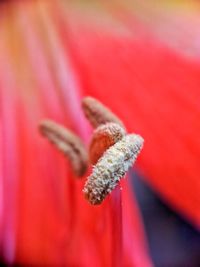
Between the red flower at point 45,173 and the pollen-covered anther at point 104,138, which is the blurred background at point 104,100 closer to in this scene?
the red flower at point 45,173

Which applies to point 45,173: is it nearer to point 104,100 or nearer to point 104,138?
point 104,100

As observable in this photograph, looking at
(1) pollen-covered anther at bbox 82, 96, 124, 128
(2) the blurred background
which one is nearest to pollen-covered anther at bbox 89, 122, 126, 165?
(1) pollen-covered anther at bbox 82, 96, 124, 128

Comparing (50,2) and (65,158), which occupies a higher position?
(50,2)

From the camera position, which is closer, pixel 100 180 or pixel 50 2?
pixel 100 180

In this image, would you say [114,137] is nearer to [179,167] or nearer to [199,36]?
[179,167]

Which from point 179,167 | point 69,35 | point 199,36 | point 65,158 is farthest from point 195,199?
point 69,35

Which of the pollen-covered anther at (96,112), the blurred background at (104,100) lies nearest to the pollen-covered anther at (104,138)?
the pollen-covered anther at (96,112)
